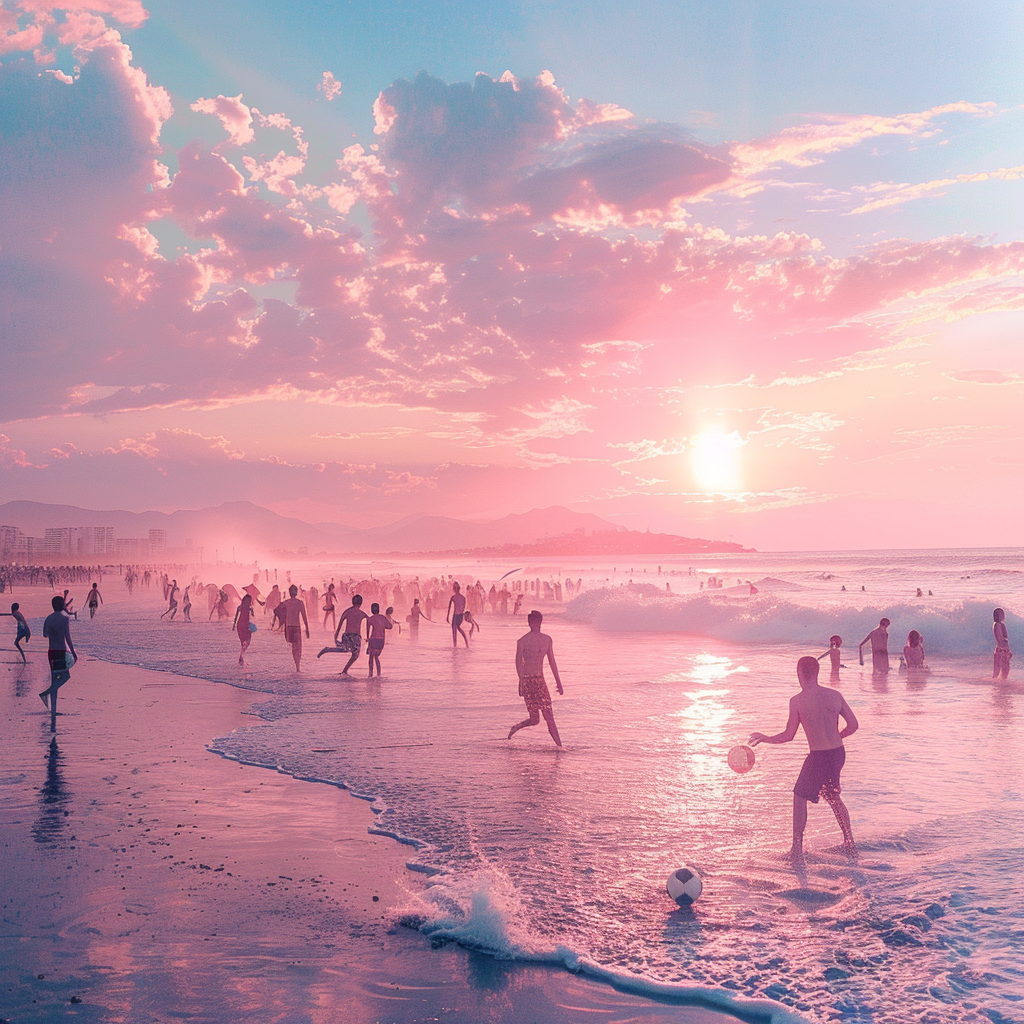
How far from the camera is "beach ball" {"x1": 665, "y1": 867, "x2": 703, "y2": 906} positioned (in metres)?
6.56

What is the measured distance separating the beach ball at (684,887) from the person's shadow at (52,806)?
235 inches

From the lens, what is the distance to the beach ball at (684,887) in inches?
258

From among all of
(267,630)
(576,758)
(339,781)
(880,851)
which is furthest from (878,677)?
(267,630)

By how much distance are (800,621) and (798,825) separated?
2904cm

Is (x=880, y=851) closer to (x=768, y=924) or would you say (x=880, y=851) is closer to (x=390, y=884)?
(x=768, y=924)

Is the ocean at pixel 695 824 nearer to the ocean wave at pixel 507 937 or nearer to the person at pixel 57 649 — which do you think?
the ocean wave at pixel 507 937

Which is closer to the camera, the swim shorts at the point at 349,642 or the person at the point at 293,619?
the swim shorts at the point at 349,642

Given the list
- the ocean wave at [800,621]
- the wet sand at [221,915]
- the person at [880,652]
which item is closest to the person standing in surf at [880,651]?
the person at [880,652]

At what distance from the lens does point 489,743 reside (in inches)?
514

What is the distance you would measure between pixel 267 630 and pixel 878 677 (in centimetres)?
2646

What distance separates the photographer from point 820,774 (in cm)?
780

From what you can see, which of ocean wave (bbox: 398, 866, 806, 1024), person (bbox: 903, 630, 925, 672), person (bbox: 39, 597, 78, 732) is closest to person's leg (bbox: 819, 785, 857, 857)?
ocean wave (bbox: 398, 866, 806, 1024)

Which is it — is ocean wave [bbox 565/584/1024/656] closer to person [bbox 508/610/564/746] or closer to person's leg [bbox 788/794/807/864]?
person [bbox 508/610/564/746]

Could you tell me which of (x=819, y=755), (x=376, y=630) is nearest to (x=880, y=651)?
(x=376, y=630)
